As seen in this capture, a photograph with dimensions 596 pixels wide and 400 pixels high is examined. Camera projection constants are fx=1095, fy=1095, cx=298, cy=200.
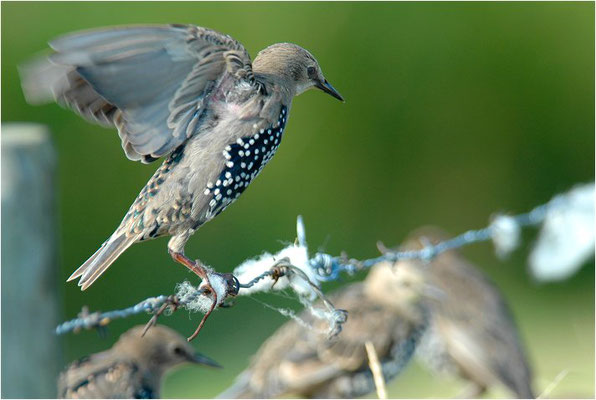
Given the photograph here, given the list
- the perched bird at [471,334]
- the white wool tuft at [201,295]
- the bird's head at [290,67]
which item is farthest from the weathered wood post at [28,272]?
the perched bird at [471,334]

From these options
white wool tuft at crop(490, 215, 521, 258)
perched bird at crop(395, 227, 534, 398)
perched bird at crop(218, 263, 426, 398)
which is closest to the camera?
white wool tuft at crop(490, 215, 521, 258)

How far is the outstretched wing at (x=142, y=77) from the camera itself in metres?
2.68

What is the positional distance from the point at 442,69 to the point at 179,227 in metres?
6.65

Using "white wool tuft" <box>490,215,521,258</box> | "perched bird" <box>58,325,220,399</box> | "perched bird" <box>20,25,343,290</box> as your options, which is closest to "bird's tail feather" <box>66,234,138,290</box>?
"perched bird" <box>20,25,343,290</box>

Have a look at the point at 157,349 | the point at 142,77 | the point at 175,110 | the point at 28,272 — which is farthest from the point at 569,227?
the point at 28,272

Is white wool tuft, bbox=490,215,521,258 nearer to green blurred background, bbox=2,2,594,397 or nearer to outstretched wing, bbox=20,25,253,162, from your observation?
green blurred background, bbox=2,2,594,397

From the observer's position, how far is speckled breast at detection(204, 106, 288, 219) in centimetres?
294

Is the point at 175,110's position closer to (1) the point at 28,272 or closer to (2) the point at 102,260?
(2) the point at 102,260

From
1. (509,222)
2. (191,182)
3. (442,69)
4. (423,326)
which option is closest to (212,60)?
(191,182)

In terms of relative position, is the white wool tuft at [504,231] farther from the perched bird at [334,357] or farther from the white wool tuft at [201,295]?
the white wool tuft at [201,295]

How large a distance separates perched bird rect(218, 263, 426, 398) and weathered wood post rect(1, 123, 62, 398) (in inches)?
107

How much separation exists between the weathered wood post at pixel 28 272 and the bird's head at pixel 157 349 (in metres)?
1.55

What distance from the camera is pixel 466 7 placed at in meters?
9.38

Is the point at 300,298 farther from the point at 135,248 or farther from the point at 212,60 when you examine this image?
the point at 135,248
